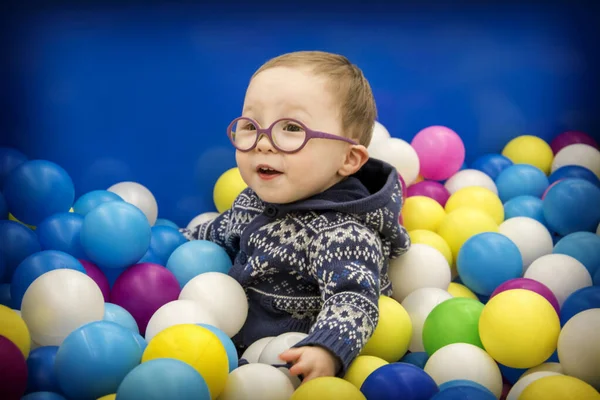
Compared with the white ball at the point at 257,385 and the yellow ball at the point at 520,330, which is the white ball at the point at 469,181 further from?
the white ball at the point at 257,385

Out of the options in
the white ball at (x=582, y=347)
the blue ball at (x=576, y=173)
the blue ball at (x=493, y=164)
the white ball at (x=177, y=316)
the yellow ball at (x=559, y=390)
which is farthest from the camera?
the blue ball at (x=493, y=164)

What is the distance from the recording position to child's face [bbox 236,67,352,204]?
1.44 meters

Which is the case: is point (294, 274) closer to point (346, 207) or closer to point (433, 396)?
point (346, 207)

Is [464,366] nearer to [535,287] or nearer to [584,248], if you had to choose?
[535,287]

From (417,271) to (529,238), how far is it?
1.17ft

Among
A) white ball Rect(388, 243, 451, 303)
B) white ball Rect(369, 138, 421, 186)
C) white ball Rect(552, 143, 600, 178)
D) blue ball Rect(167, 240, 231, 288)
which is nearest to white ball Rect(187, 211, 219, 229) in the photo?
blue ball Rect(167, 240, 231, 288)

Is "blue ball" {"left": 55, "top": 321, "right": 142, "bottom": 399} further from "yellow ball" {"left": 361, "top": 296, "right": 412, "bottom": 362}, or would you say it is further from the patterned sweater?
"yellow ball" {"left": 361, "top": 296, "right": 412, "bottom": 362}

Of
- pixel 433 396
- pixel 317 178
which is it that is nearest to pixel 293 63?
pixel 317 178

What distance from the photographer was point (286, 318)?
1530 mm

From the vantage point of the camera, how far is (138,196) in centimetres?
197

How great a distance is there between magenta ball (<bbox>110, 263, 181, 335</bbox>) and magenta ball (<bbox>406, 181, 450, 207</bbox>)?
83 centimetres

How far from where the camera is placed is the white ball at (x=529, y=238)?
6.13ft

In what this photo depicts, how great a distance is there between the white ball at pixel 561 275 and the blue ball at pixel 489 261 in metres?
0.05

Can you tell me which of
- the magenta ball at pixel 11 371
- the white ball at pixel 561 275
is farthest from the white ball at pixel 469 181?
the magenta ball at pixel 11 371
